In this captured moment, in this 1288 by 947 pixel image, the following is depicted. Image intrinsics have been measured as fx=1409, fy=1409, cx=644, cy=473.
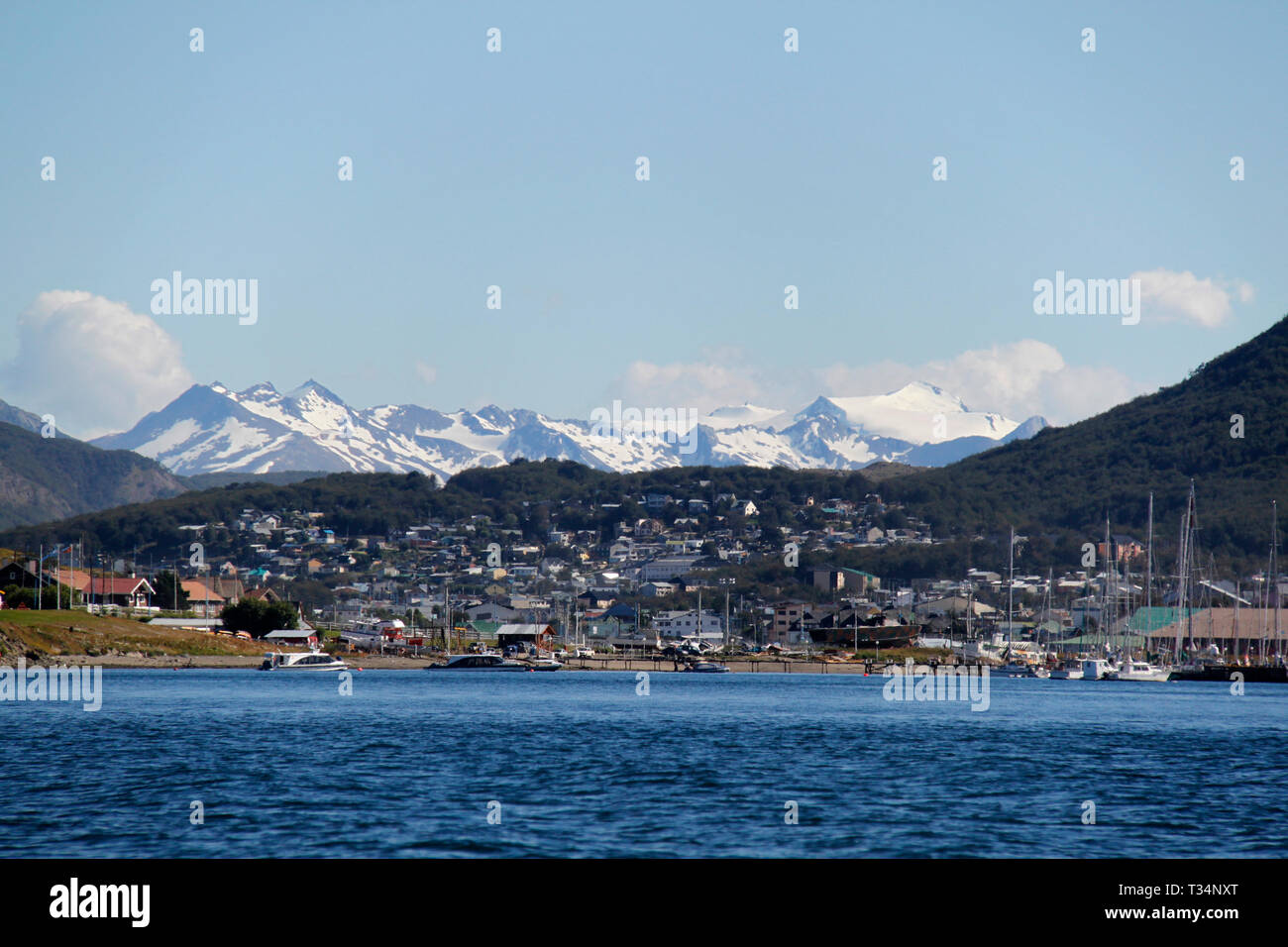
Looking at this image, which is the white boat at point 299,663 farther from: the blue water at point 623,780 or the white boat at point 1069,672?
the white boat at point 1069,672

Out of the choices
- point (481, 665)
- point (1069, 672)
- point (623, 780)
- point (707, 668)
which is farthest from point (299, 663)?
point (623, 780)

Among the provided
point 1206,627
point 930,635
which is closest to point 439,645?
point 930,635

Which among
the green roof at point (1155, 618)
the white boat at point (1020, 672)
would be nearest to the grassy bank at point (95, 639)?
the white boat at point (1020, 672)

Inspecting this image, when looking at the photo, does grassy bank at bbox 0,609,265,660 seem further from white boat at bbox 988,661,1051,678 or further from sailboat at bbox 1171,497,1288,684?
sailboat at bbox 1171,497,1288,684

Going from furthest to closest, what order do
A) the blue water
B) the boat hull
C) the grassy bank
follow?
the boat hull
the grassy bank
the blue water

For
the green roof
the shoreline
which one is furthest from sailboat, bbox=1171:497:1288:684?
the shoreline
